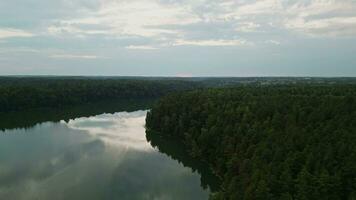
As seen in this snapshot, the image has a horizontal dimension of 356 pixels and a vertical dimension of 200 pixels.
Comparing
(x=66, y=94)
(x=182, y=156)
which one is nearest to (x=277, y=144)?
(x=182, y=156)

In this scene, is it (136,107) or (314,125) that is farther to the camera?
(136,107)

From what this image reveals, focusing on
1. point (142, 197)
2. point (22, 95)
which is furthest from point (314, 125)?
point (22, 95)

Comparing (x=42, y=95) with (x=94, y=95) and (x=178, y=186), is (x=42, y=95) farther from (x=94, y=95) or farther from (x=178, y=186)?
(x=178, y=186)

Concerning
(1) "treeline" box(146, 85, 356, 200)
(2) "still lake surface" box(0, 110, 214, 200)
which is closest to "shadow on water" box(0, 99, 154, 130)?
(2) "still lake surface" box(0, 110, 214, 200)

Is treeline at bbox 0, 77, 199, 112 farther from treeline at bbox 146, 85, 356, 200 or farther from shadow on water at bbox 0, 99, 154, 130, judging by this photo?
treeline at bbox 146, 85, 356, 200

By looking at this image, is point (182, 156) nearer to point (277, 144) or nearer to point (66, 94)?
point (277, 144)

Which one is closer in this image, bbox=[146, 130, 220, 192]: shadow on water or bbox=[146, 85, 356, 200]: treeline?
bbox=[146, 85, 356, 200]: treeline
